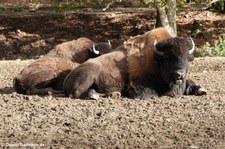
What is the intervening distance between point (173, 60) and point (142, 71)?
59 cm

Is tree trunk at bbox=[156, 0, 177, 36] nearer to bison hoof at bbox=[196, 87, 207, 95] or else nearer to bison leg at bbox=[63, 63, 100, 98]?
bison hoof at bbox=[196, 87, 207, 95]

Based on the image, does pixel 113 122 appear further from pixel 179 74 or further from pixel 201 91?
pixel 201 91

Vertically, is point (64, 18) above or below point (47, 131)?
below

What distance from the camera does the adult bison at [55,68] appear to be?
33.3 feet

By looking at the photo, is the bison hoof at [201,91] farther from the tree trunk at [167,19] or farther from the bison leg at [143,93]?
the tree trunk at [167,19]

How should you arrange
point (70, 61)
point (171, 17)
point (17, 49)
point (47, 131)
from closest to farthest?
point (47, 131) → point (70, 61) → point (171, 17) → point (17, 49)

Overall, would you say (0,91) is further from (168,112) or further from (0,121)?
(168,112)

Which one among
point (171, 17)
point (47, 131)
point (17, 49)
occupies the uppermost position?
point (47, 131)

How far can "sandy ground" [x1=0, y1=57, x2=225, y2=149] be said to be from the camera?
6.39 metres

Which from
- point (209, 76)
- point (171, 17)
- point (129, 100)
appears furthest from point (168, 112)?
point (171, 17)

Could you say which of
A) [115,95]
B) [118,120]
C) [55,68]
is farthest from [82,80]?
[118,120]

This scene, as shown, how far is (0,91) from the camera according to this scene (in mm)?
10820

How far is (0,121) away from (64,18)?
1901 cm

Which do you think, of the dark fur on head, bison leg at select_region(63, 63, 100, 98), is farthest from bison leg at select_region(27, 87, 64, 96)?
the dark fur on head
